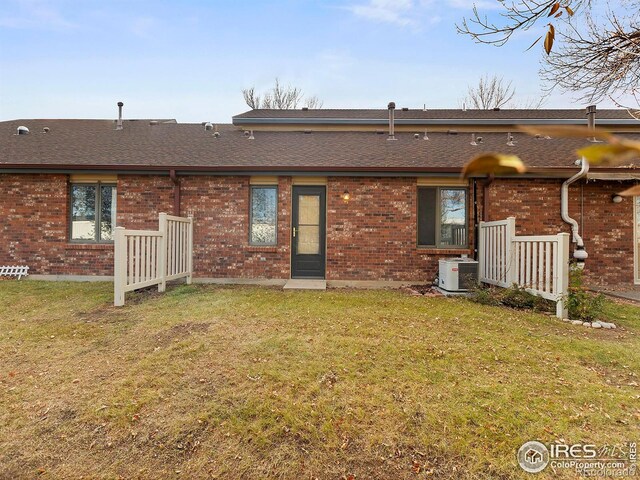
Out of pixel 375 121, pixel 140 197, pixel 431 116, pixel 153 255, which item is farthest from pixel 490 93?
pixel 153 255

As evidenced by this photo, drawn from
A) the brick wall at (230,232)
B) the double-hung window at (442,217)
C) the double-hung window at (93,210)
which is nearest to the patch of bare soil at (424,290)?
the double-hung window at (442,217)

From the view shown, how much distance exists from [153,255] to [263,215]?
8.67 ft

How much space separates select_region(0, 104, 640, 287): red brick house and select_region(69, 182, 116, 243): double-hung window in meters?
0.02

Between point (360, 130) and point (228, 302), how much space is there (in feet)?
25.9

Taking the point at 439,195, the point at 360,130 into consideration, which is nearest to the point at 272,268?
the point at 439,195

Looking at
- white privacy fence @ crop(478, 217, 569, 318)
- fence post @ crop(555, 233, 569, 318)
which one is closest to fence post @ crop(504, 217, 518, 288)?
white privacy fence @ crop(478, 217, 569, 318)

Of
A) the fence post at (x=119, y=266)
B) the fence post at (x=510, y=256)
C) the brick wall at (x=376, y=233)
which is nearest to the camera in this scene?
the fence post at (x=119, y=266)

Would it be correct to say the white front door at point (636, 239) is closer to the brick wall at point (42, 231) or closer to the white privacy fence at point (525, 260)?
the white privacy fence at point (525, 260)

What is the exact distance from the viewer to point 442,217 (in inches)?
318

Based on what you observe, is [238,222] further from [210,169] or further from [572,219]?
[572,219]

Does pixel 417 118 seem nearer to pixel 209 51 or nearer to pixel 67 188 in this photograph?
pixel 209 51

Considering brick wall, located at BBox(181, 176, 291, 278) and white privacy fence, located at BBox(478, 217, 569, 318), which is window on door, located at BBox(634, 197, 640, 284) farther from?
brick wall, located at BBox(181, 176, 291, 278)

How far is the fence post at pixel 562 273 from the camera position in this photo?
521cm

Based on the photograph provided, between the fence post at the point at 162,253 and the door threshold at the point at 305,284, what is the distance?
2.45 metres
